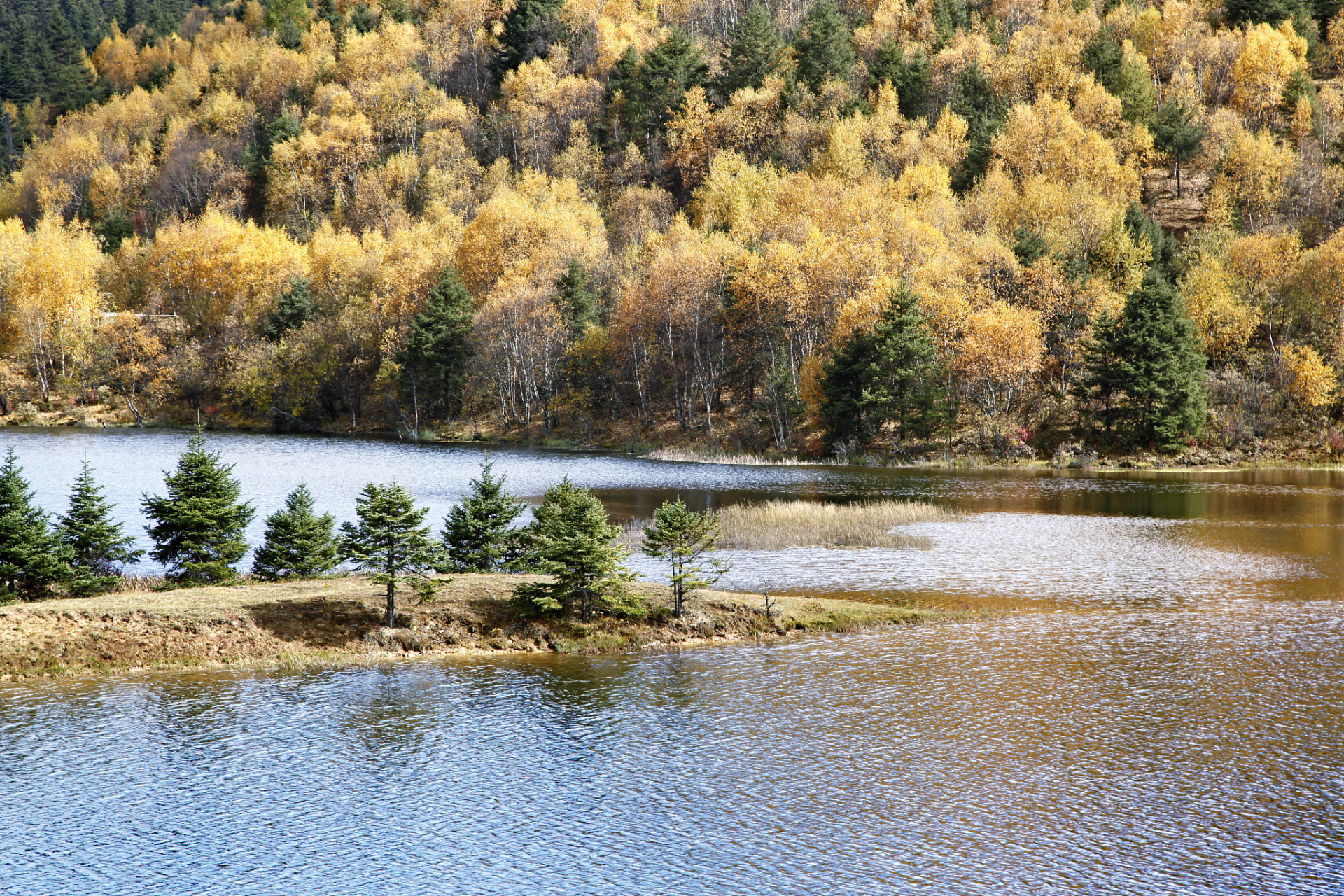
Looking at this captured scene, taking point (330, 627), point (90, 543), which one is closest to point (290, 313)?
point (90, 543)

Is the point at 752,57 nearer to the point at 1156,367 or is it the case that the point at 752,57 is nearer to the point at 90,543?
the point at 1156,367

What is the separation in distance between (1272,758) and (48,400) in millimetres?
121579

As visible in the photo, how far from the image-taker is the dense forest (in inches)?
3268

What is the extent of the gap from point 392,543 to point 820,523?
1031 inches

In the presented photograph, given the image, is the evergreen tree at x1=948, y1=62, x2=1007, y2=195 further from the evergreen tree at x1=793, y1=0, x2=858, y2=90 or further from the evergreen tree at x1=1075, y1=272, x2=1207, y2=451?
the evergreen tree at x1=1075, y1=272, x2=1207, y2=451

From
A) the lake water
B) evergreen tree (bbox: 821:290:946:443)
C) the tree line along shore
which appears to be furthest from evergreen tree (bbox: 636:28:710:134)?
the lake water

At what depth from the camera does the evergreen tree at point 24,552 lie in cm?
3000

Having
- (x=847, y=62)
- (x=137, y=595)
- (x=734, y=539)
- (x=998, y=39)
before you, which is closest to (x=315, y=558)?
(x=137, y=595)

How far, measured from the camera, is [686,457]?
88.6 metres

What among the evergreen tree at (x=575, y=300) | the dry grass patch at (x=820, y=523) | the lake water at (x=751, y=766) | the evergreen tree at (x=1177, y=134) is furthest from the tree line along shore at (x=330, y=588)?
the evergreen tree at (x=1177, y=134)

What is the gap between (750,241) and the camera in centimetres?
10094

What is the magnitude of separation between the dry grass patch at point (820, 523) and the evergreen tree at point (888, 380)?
24.6m

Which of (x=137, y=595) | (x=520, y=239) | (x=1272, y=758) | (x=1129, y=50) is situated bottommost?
(x=1272, y=758)

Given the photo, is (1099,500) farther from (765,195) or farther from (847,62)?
(847,62)
